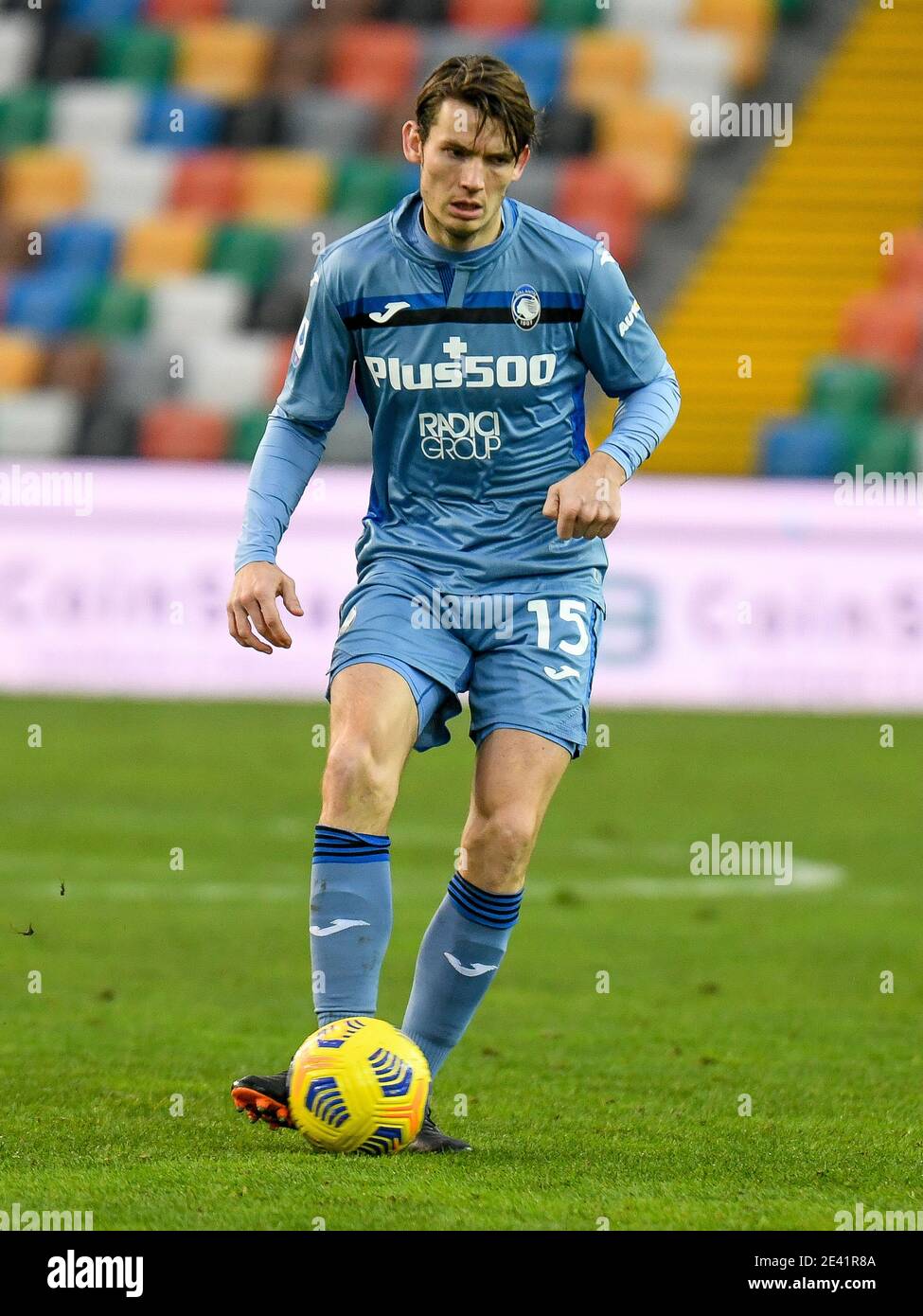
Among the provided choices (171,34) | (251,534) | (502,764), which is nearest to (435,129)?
(251,534)

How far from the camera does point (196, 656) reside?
13.2m

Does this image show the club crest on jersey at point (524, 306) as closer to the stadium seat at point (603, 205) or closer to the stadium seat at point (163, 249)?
the stadium seat at point (603, 205)

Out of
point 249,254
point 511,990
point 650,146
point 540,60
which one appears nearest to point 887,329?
point 650,146

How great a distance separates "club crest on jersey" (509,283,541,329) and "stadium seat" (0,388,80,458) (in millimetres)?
12697

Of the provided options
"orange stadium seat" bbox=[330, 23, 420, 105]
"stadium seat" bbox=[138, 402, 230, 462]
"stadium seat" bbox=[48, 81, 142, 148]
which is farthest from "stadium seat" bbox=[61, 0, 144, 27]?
"stadium seat" bbox=[138, 402, 230, 462]

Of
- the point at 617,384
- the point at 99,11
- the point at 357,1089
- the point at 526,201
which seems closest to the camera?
the point at 357,1089

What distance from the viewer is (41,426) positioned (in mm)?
17000

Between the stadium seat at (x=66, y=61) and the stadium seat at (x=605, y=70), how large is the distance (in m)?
4.34

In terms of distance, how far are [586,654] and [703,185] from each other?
1491 centimetres

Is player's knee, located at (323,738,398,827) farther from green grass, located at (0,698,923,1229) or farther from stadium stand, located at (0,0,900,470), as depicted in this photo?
stadium stand, located at (0,0,900,470)

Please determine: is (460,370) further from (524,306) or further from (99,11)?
(99,11)

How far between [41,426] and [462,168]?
12977 millimetres

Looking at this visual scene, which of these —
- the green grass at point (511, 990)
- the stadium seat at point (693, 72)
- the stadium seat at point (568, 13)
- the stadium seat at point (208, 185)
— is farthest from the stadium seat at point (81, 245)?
the green grass at point (511, 990)

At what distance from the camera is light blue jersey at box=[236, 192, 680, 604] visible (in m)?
4.62
